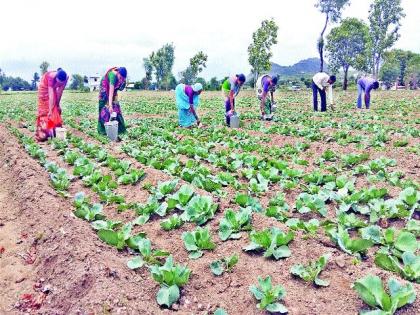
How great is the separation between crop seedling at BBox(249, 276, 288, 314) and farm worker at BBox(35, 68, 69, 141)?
774 cm

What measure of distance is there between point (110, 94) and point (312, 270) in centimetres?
755

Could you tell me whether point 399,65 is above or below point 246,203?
above

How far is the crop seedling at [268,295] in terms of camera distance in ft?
9.65

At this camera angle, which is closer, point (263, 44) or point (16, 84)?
point (263, 44)

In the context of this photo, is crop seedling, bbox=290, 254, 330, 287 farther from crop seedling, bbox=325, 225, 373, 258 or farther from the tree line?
the tree line

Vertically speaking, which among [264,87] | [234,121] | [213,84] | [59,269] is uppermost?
[213,84]

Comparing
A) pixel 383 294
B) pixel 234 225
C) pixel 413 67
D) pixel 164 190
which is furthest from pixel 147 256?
pixel 413 67

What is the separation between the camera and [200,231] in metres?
4.02

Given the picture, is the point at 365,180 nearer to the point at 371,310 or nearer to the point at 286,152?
the point at 286,152

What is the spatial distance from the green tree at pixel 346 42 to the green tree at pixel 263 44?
23.4ft

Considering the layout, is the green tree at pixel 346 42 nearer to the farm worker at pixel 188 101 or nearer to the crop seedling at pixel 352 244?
the farm worker at pixel 188 101

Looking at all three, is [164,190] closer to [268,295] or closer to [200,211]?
[200,211]

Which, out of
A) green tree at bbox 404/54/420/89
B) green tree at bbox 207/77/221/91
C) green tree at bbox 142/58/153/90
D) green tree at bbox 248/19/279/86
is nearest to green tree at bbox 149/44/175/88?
green tree at bbox 142/58/153/90

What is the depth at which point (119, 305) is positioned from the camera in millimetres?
3020
